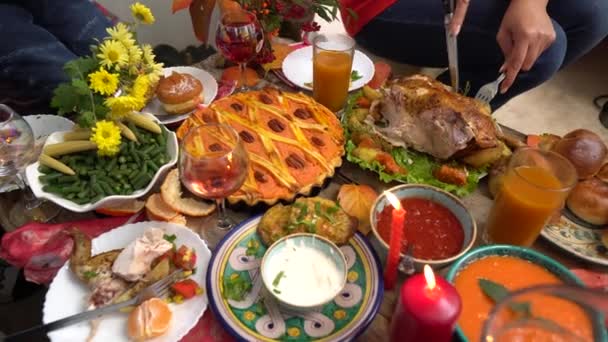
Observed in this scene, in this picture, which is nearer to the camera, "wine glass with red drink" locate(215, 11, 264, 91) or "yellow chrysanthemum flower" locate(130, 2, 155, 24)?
"yellow chrysanthemum flower" locate(130, 2, 155, 24)

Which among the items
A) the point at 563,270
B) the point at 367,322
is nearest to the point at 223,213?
the point at 367,322

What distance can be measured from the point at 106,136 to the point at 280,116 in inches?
25.6

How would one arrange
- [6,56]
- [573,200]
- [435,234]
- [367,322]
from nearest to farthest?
[367,322] → [435,234] → [573,200] → [6,56]

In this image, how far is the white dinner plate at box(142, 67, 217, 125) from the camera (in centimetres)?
182

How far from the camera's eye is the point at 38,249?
131 centimetres

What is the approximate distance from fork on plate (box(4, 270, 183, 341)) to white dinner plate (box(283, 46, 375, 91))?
1142mm

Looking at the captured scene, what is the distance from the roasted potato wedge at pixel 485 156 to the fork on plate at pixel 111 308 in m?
1.07

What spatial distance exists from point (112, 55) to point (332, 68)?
83cm

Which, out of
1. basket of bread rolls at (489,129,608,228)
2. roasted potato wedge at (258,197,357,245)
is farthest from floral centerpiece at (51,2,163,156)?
basket of bread rolls at (489,129,608,228)

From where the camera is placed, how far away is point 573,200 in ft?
4.75

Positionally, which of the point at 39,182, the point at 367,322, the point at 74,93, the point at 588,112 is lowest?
the point at 588,112

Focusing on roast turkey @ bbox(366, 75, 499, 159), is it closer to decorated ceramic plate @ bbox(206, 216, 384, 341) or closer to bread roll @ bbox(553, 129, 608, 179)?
bread roll @ bbox(553, 129, 608, 179)

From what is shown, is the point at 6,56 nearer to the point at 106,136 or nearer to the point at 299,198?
the point at 106,136

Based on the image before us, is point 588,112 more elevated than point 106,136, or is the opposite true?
point 106,136
